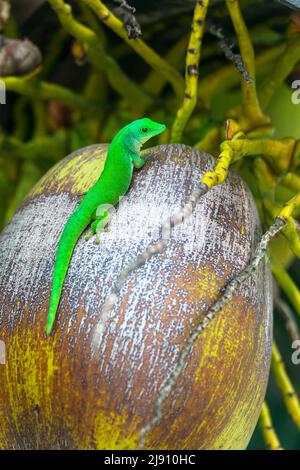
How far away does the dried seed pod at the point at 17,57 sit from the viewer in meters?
0.92

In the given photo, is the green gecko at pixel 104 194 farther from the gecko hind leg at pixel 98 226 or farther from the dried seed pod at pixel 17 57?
the dried seed pod at pixel 17 57

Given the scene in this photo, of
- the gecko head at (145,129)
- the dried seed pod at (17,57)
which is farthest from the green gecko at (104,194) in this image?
the dried seed pod at (17,57)

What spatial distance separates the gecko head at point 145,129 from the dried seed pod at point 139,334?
0.15ft

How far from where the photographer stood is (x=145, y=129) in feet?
2.61

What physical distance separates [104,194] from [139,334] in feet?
0.51

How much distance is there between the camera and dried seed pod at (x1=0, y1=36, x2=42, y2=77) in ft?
3.01

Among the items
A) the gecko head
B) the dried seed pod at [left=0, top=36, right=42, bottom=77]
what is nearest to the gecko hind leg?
the gecko head

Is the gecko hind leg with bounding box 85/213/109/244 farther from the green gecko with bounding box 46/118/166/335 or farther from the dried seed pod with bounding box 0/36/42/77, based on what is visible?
the dried seed pod with bounding box 0/36/42/77

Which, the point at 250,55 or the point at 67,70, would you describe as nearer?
the point at 250,55

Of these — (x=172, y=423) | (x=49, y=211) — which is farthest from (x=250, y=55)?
(x=172, y=423)

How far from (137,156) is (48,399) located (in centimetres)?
26
